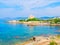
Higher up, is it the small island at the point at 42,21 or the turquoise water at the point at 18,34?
the small island at the point at 42,21

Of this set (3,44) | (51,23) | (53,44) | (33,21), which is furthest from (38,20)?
(53,44)

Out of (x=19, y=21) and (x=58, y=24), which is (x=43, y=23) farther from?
(x=19, y=21)

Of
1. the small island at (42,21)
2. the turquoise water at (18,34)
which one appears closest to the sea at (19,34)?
the turquoise water at (18,34)

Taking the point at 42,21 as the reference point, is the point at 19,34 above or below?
below

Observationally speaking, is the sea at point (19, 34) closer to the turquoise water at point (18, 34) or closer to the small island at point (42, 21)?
the turquoise water at point (18, 34)

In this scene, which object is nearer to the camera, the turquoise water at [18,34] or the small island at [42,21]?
the turquoise water at [18,34]

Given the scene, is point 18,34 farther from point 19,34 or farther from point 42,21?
point 42,21

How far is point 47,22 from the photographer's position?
23.8 m

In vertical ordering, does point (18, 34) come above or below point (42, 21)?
below

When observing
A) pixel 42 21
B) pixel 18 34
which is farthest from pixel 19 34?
pixel 42 21

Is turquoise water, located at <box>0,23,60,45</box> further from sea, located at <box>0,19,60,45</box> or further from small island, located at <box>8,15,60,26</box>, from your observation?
small island, located at <box>8,15,60,26</box>

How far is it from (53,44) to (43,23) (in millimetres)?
17717

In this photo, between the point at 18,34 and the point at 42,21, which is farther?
the point at 42,21

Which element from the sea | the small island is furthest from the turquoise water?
the small island
